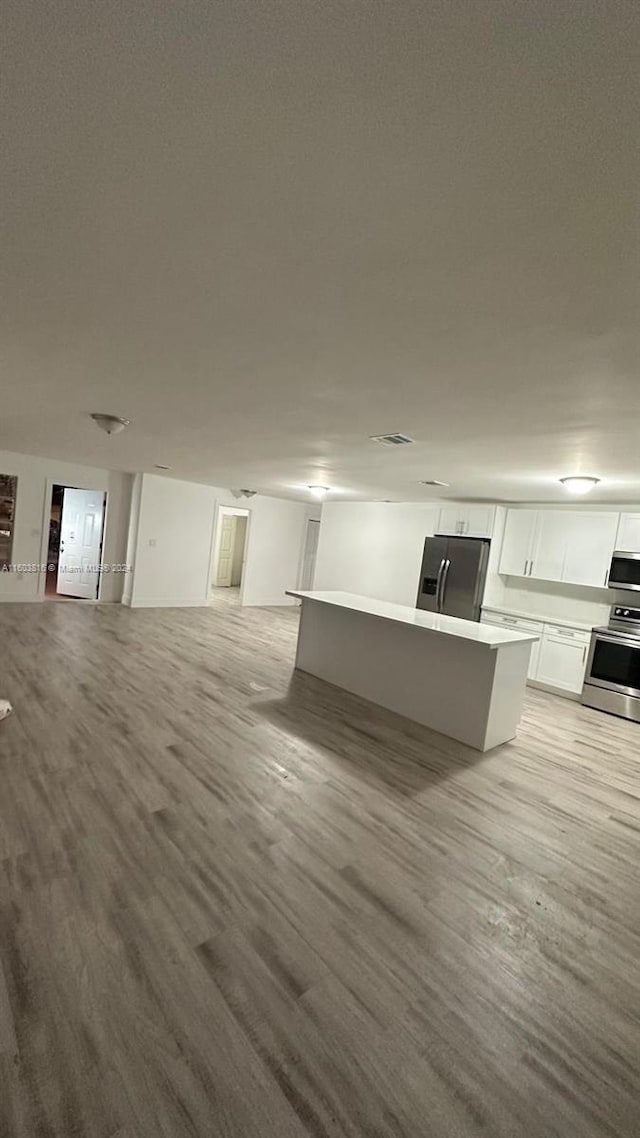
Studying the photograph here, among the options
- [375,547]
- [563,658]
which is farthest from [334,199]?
[375,547]

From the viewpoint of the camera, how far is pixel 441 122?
3.01 ft

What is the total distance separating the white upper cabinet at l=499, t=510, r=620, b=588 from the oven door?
641 millimetres

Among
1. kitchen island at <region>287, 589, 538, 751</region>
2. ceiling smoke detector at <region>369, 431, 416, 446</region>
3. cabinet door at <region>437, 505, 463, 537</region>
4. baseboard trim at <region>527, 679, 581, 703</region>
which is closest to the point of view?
ceiling smoke detector at <region>369, 431, 416, 446</region>

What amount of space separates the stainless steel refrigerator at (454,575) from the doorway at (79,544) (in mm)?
5331

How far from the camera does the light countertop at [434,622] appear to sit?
12.0ft

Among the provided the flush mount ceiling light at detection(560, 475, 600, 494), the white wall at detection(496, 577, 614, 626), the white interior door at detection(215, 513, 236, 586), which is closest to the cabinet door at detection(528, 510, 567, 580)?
the white wall at detection(496, 577, 614, 626)

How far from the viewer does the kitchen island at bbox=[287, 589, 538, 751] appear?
3738 mm

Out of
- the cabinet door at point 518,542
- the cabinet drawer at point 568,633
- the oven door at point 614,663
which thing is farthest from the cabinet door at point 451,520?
the oven door at point 614,663

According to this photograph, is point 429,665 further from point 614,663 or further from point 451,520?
point 451,520

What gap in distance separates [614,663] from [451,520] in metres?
2.71

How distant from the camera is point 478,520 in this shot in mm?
6359

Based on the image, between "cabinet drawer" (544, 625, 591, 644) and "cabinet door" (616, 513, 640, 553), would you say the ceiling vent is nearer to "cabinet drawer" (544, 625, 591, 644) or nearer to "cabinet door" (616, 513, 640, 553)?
"cabinet door" (616, 513, 640, 553)

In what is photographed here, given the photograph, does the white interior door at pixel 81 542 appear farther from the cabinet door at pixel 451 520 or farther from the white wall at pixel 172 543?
the cabinet door at pixel 451 520

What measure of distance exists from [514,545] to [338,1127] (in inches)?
228
